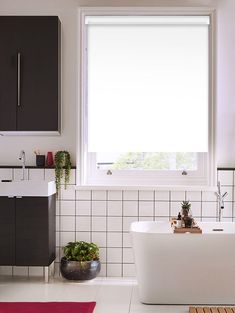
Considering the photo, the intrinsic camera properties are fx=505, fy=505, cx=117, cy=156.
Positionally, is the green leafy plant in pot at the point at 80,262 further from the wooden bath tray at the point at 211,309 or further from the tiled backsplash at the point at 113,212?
the wooden bath tray at the point at 211,309

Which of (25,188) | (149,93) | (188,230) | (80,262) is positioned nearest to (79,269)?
(80,262)

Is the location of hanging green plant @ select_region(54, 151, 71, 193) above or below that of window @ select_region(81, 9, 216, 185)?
→ below

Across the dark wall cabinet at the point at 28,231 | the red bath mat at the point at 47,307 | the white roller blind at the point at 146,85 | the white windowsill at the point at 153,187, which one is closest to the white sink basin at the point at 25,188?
the dark wall cabinet at the point at 28,231

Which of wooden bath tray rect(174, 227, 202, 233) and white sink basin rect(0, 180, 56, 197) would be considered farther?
white sink basin rect(0, 180, 56, 197)

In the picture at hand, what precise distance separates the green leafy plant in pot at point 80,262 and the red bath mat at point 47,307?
0.63m

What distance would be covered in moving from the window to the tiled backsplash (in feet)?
0.57

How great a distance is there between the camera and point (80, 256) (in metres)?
4.59

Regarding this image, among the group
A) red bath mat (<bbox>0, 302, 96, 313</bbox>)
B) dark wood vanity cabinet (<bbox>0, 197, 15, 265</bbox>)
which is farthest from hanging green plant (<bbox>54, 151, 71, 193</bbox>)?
red bath mat (<bbox>0, 302, 96, 313</bbox>)

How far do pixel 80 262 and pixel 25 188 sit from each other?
83 centimetres

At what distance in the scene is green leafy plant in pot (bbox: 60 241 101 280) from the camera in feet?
Answer: 14.9

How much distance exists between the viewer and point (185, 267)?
151 inches

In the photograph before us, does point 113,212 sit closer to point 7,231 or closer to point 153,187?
point 153,187

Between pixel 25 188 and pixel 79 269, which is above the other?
pixel 25 188

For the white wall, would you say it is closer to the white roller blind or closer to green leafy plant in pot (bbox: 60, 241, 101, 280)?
Result: the white roller blind
